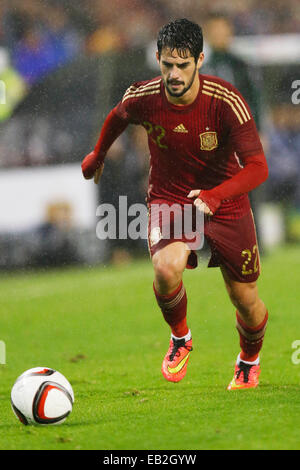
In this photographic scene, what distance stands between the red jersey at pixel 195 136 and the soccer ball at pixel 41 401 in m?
1.33

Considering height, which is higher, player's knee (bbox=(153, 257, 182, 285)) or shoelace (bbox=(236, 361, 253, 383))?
player's knee (bbox=(153, 257, 182, 285))

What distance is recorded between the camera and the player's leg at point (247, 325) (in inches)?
208

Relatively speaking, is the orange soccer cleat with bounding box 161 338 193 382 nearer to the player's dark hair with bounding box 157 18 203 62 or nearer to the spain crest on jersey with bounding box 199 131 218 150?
the spain crest on jersey with bounding box 199 131 218 150

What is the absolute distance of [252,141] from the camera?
497 centimetres

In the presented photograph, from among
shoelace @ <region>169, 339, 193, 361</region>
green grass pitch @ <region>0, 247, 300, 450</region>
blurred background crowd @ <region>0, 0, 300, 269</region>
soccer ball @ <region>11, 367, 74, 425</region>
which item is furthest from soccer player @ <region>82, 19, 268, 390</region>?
blurred background crowd @ <region>0, 0, 300, 269</region>

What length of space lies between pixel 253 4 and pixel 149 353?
10276mm

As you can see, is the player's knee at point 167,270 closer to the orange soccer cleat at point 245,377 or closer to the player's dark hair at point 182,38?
the orange soccer cleat at point 245,377

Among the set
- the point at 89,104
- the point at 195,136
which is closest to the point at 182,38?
the point at 195,136

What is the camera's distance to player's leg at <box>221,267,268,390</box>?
529 centimetres

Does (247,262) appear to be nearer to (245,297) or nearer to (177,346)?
(245,297)

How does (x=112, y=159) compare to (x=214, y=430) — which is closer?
(x=214, y=430)
